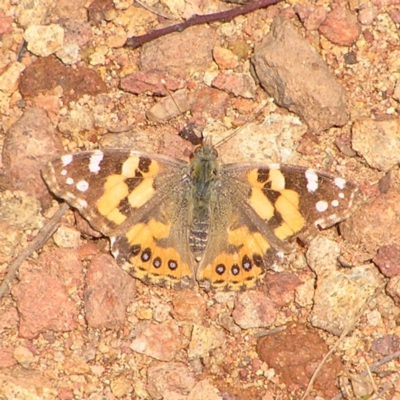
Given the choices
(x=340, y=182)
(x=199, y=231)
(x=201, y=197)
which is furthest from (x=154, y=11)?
(x=340, y=182)

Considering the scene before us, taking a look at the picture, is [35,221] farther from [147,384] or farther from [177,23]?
[177,23]

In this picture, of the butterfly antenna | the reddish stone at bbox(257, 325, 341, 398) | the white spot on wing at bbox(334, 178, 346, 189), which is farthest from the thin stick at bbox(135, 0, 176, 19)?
the reddish stone at bbox(257, 325, 341, 398)

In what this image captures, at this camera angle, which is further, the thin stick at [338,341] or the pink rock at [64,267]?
the pink rock at [64,267]

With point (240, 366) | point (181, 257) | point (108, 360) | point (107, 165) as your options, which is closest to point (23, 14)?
point (107, 165)

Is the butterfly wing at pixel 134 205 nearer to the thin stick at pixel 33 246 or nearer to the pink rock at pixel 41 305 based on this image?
the thin stick at pixel 33 246

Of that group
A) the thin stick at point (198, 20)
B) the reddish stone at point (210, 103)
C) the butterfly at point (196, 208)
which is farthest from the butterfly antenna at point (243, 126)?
the thin stick at point (198, 20)

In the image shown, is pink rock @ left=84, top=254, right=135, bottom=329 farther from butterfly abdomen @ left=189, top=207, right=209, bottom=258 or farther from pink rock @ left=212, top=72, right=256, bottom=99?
pink rock @ left=212, top=72, right=256, bottom=99
